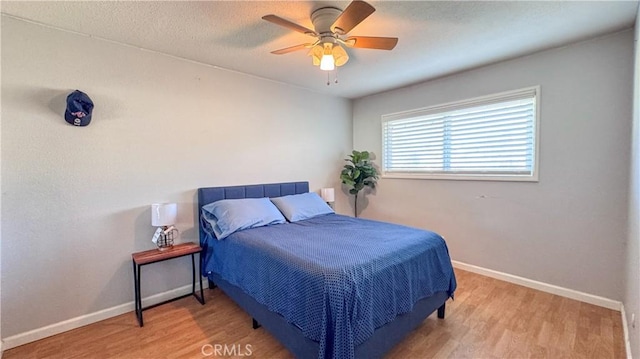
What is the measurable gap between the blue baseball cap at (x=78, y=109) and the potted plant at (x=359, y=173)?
10.2 feet

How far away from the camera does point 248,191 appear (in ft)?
10.8

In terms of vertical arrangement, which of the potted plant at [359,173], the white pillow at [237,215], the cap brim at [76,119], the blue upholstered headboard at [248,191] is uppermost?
the cap brim at [76,119]

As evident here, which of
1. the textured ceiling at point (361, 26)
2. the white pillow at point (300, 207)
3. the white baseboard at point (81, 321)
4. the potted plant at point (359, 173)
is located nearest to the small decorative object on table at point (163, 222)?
the white baseboard at point (81, 321)

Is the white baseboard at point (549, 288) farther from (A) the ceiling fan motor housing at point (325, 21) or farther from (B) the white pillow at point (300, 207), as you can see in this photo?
(A) the ceiling fan motor housing at point (325, 21)

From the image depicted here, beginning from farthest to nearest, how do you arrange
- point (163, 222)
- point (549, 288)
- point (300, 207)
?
point (300, 207)
point (549, 288)
point (163, 222)

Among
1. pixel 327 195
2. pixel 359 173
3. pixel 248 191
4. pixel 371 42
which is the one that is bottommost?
pixel 327 195

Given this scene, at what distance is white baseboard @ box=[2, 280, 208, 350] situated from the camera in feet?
6.78

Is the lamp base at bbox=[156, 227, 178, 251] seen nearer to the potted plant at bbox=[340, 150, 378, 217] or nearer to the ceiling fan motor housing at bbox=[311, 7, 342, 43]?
the ceiling fan motor housing at bbox=[311, 7, 342, 43]

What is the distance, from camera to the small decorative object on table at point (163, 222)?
8.13 feet

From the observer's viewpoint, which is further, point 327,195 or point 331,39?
point 327,195

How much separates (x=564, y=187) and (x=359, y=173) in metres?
2.34

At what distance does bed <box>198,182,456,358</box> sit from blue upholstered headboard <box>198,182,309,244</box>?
500mm

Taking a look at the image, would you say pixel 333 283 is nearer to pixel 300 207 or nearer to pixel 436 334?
pixel 436 334

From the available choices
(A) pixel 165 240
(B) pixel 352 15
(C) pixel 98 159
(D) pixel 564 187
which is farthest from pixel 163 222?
(D) pixel 564 187
